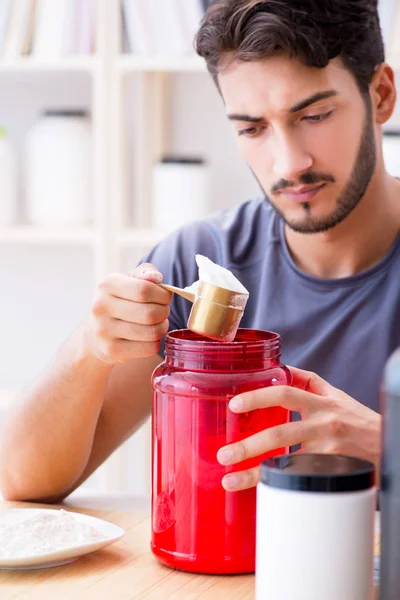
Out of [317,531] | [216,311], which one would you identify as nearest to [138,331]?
[216,311]

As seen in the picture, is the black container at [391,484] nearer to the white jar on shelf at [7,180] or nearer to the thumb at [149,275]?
the thumb at [149,275]

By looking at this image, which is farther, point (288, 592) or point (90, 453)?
point (90, 453)

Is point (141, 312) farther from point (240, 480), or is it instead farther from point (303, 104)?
point (303, 104)

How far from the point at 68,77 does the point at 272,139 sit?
1323 mm

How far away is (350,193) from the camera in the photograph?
140 cm

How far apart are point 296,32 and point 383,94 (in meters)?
0.27

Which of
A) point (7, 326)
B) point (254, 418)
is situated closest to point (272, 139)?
point (254, 418)

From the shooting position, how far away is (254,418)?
88 cm

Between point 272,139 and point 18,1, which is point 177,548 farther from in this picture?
point 18,1

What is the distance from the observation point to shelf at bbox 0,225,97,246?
2.25m

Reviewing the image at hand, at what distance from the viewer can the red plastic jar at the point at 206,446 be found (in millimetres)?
864

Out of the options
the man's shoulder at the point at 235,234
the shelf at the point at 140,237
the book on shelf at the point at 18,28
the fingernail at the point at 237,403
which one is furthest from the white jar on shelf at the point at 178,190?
the fingernail at the point at 237,403

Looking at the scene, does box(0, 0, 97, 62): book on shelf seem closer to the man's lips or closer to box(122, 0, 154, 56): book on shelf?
box(122, 0, 154, 56): book on shelf

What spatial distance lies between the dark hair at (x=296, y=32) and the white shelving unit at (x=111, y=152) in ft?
2.42
